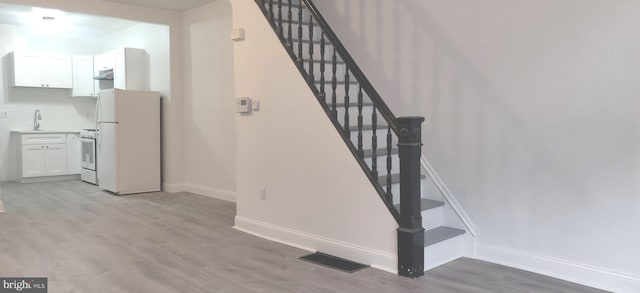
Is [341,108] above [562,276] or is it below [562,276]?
above

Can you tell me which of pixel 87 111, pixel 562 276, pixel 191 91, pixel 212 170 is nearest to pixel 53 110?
pixel 87 111

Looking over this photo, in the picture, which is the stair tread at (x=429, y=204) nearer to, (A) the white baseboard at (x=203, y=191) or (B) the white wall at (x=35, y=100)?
(A) the white baseboard at (x=203, y=191)

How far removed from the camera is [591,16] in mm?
3061

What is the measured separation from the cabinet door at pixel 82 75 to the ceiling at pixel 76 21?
49cm

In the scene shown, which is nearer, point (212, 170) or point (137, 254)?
point (137, 254)

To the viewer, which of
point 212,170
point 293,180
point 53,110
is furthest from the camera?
point 53,110

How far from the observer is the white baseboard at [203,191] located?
20.5 feet

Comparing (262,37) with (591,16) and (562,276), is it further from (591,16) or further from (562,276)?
(562,276)

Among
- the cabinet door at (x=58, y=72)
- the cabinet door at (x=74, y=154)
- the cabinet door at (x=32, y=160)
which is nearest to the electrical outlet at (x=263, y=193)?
the cabinet door at (x=74, y=154)

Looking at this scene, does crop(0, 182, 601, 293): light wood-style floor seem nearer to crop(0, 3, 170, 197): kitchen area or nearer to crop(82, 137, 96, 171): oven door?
crop(0, 3, 170, 197): kitchen area

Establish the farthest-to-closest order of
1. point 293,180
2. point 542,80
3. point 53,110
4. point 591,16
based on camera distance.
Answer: point 53,110 < point 293,180 < point 542,80 < point 591,16

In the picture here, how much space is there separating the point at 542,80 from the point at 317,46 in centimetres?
226

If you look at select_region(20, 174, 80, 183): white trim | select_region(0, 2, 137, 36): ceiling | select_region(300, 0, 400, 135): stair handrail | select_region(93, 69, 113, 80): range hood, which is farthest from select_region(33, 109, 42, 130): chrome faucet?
select_region(300, 0, 400, 135): stair handrail

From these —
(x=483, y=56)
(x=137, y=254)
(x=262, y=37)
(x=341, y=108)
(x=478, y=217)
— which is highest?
(x=262, y=37)
